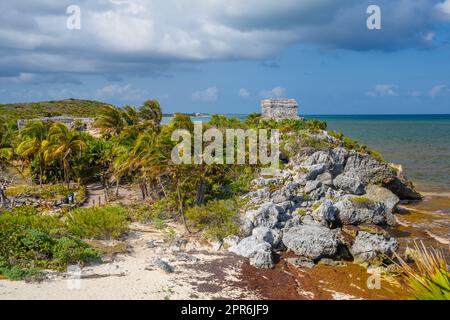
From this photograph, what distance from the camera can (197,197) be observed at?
875 inches

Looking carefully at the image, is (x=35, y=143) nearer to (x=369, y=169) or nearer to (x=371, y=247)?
(x=371, y=247)

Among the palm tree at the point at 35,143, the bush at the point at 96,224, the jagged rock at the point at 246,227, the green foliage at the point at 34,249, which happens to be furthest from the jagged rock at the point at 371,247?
the palm tree at the point at 35,143

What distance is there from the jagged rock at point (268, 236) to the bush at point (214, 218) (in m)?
1.08

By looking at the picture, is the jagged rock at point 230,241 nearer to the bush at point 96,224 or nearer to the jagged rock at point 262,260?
the jagged rock at point 262,260

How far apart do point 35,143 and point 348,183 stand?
73.0 ft

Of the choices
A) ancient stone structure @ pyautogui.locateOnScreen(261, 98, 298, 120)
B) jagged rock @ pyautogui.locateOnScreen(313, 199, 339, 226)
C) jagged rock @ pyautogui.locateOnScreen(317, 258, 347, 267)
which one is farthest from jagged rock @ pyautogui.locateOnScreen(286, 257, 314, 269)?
ancient stone structure @ pyautogui.locateOnScreen(261, 98, 298, 120)

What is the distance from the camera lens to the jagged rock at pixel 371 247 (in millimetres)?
17688

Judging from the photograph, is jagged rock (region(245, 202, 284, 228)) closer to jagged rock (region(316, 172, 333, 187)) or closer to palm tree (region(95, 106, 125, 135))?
jagged rock (region(316, 172, 333, 187))

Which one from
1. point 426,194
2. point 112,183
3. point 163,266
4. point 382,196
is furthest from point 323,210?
point 426,194

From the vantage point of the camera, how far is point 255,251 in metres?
17.2

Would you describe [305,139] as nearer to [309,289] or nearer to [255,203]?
[255,203]

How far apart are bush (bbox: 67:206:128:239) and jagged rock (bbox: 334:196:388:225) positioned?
12.6 m

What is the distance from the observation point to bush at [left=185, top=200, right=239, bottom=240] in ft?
62.8
